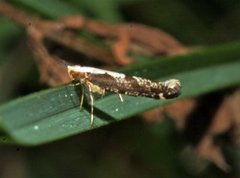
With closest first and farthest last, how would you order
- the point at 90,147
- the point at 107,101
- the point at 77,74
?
the point at 107,101 < the point at 77,74 < the point at 90,147

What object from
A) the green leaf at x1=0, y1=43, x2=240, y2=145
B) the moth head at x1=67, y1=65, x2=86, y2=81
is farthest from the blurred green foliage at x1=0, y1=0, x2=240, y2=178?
the moth head at x1=67, y1=65, x2=86, y2=81

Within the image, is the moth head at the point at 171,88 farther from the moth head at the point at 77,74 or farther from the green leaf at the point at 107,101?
the moth head at the point at 77,74

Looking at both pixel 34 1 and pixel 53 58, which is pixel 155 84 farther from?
pixel 34 1

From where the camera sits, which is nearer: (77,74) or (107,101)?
(107,101)

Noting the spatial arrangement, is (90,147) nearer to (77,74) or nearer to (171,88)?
(77,74)

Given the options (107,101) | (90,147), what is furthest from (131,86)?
(90,147)

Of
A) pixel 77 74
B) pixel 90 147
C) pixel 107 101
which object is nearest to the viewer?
pixel 107 101

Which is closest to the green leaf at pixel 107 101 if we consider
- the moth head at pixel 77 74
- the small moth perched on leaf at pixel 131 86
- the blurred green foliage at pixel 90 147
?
the small moth perched on leaf at pixel 131 86

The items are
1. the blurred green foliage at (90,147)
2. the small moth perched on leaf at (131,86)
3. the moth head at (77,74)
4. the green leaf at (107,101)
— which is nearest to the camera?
the green leaf at (107,101)

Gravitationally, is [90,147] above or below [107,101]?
below
